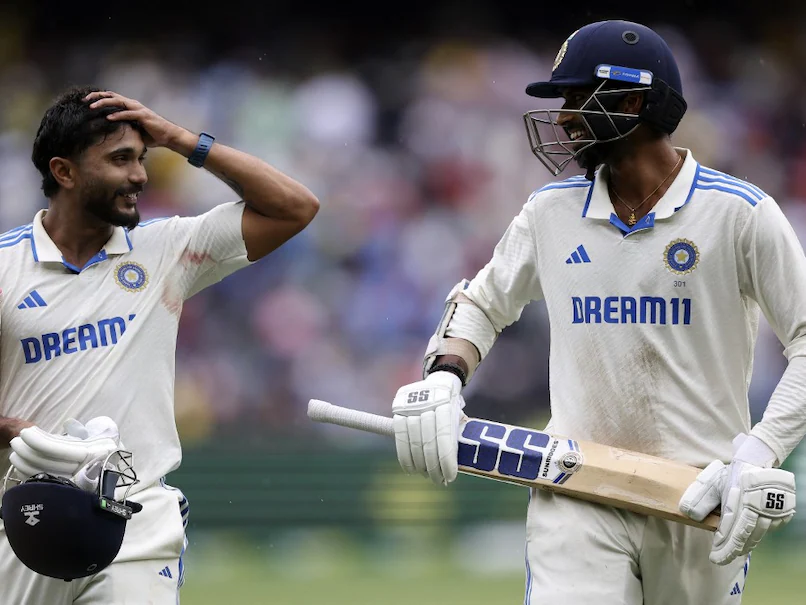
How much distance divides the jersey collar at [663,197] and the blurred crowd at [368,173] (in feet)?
14.4

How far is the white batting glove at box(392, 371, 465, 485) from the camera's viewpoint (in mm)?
3498

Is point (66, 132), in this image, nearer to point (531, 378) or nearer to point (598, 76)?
point (598, 76)

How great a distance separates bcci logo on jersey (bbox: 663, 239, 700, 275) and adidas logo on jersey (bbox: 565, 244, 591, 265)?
22 cm

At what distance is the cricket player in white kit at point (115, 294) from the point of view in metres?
3.70

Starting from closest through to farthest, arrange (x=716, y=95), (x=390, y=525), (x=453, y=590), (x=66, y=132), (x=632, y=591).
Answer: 1. (x=632, y=591)
2. (x=66, y=132)
3. (x=453, y=590)
4. (x=390, y=525)
5. (x=716, y=95)

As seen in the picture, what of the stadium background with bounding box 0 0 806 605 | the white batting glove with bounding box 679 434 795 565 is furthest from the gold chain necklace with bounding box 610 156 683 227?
the stadium background with bounding box 0 0 806 605

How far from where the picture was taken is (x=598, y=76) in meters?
3.68

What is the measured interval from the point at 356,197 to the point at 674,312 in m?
5.29

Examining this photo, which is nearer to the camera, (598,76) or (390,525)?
(598,76)

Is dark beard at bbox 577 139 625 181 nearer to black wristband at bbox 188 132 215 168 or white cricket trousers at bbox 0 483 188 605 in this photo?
black wristband at bbox 188 132 215 168

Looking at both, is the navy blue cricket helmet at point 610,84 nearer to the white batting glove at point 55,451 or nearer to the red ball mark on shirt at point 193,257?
the red ball mark on shirt at point 193,257

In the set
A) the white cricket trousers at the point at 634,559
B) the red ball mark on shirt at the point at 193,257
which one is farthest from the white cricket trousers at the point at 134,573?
the white cricket trousers at the point at 634,559

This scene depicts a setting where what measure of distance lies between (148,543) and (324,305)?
4.86 m

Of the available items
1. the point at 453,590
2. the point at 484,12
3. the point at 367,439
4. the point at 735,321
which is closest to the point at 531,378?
the point at 367,439
